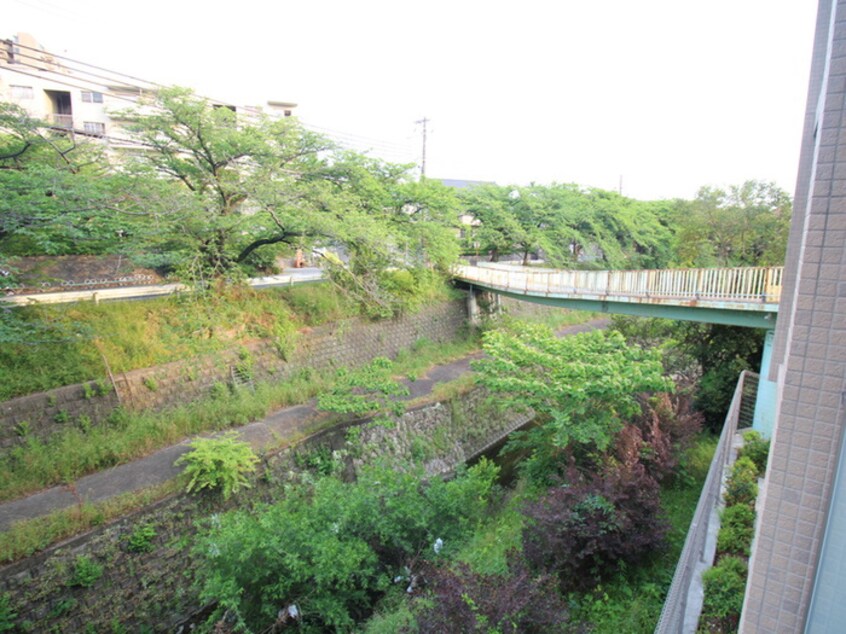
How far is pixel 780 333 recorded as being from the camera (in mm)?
5438

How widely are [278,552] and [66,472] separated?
16.8 feet

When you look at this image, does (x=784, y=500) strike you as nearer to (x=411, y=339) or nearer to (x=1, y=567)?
(x=1, y=567)

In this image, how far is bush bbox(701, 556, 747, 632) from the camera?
4.70 meters

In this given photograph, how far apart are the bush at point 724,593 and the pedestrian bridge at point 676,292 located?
683 cm

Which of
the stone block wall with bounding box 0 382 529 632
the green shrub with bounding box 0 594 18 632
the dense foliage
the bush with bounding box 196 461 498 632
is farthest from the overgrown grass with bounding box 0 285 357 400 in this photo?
the dense foliage

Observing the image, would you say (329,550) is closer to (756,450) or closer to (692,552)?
(692,552)

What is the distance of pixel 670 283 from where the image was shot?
11930 millimetres

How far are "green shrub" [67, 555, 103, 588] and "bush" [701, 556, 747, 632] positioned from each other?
28.3ft

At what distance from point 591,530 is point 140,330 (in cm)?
1158

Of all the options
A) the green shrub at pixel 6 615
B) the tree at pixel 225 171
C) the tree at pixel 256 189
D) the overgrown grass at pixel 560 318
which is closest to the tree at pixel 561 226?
the overgrown grass at pixel 560 318

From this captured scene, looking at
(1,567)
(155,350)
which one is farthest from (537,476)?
(155,350)

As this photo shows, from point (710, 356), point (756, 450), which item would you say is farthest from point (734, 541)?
point (710, 356)

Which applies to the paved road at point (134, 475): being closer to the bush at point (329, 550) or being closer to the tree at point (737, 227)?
the bush at point (329, 550)

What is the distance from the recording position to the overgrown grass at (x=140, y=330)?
9.91 metres
